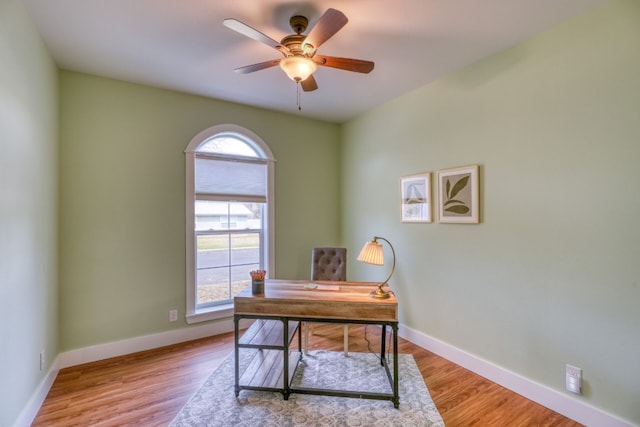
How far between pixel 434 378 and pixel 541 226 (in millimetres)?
1532

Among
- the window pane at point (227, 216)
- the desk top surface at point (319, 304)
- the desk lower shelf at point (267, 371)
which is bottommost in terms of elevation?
the desk lower shelf at point (267, 371)

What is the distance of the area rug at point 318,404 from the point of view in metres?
1.96

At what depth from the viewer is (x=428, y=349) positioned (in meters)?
3.04

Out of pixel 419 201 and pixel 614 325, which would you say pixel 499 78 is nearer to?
pixel 419 201

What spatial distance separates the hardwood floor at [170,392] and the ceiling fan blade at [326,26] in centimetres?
261

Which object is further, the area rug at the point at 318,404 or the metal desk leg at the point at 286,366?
the metal desk leg at the point at 286,366

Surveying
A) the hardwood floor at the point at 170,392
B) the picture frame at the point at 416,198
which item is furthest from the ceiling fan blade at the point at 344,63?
the hardwood floor at the point at 170,392

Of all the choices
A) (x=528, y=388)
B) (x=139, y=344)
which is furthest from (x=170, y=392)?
(x=528, y=388)

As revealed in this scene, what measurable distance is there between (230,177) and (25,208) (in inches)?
74.6

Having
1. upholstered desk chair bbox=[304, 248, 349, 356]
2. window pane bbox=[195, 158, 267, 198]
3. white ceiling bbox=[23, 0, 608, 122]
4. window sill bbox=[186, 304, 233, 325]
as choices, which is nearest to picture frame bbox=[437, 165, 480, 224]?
white ceiling bbox=[23, 0, 608, 122]

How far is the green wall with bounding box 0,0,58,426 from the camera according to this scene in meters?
1.67

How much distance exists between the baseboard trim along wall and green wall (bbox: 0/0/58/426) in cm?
15

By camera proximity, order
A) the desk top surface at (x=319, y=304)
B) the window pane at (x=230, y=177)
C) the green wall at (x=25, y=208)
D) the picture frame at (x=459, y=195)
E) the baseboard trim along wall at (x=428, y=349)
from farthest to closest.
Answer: the window pane at (x=230, y=177) → the picture frame at (x=459, y=195) → the desk top surface at (x=319, y=304) → the baseboard trim along wall at (x=428, y=349) → the green wall at (x=25, y=208)

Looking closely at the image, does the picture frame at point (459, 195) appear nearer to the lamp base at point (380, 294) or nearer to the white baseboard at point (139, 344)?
the lamp base at point (380, 294)
